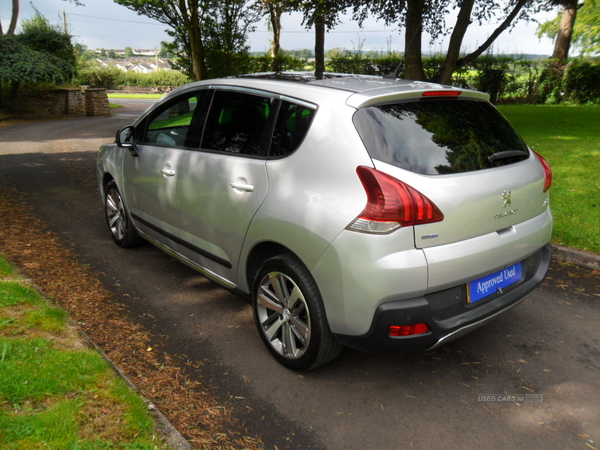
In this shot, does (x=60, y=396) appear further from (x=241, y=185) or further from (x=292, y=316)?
(x=241, y=185)

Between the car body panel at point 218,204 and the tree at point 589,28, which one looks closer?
the car body panel at point 218,204

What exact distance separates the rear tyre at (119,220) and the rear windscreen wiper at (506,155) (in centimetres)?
373

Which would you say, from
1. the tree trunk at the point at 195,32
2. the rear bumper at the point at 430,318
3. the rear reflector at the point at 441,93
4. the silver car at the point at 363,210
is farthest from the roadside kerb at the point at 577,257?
the tree trunk at the point at 195,32

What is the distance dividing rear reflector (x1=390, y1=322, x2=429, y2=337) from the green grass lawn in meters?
3.44

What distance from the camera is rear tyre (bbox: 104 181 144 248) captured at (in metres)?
5.55

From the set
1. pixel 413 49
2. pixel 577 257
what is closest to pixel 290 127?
pixel 577 257

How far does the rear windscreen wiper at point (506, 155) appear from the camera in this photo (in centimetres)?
319

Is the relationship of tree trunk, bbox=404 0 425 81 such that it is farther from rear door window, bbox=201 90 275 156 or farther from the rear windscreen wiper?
the rear windscreen wiper

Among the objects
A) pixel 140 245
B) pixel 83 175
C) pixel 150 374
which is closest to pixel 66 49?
pixel 83 175

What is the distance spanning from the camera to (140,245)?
232 inches

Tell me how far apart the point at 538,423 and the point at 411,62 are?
40.6ft

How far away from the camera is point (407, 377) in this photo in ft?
11.1

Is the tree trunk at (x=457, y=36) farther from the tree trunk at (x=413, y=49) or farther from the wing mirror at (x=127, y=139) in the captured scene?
the wing mirror at (x=127, y=139)

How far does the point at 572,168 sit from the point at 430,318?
6776 mm
